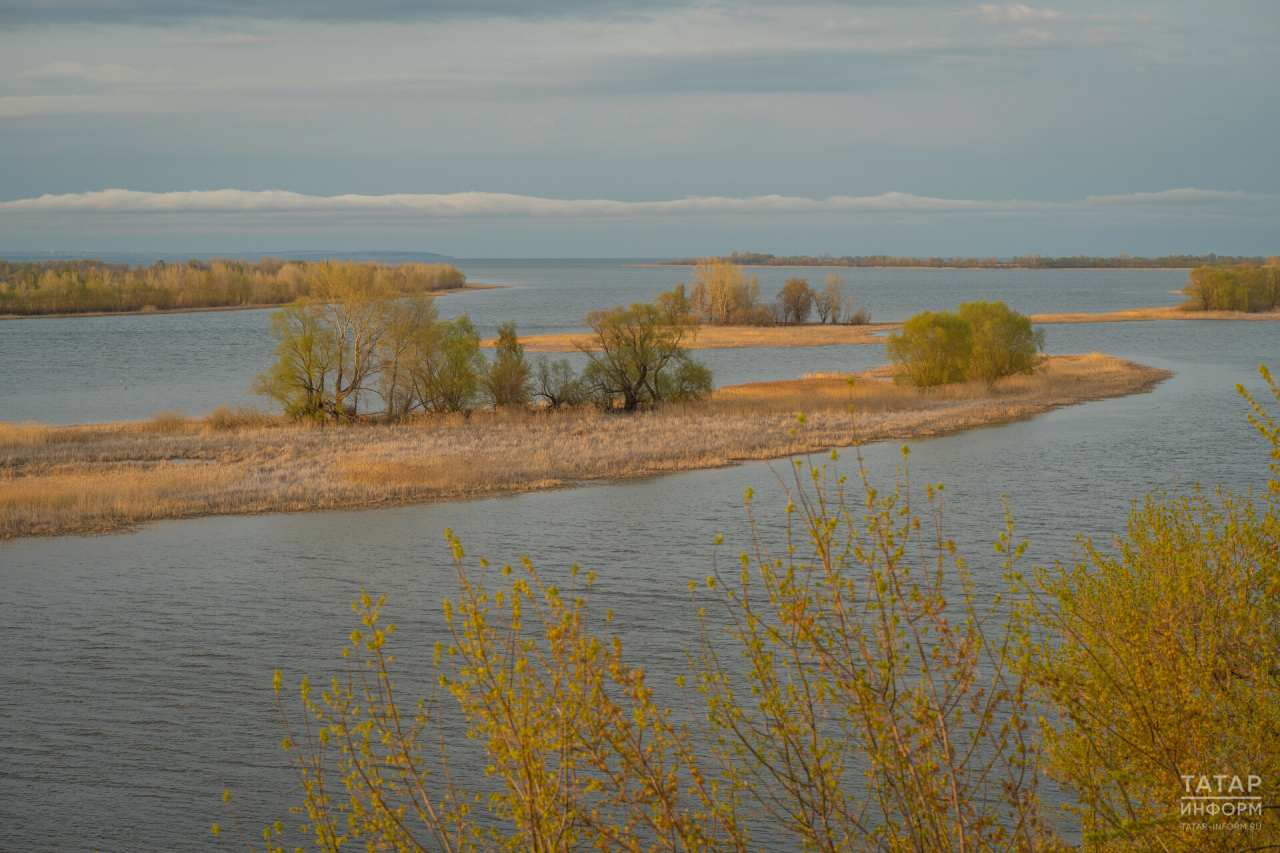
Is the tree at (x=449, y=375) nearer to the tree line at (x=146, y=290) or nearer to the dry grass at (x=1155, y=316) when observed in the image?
the tree line at (x=146, y=290)

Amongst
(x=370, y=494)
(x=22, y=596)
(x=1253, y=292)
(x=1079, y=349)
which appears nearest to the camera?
(x=22, y=596)

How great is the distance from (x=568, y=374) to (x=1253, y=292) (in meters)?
94.3

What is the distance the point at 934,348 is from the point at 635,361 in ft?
57.2

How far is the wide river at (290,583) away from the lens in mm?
11234

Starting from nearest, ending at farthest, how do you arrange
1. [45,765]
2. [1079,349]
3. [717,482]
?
[45,765] → [717,482] → [1079,349]

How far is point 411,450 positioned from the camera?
3522 cm

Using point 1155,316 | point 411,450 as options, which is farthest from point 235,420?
point 1155,316

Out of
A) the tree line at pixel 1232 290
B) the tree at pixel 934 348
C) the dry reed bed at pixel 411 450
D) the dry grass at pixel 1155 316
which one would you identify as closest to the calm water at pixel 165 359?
the tree at pixel 934 348

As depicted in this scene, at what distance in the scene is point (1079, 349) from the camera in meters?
74.1

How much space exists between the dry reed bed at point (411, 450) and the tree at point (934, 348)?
2188 millimetres

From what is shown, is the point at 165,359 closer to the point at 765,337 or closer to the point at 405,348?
the point at 405,348

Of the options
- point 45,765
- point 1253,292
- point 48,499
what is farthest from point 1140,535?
point 1253,292

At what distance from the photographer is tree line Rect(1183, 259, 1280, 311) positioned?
4146 inches

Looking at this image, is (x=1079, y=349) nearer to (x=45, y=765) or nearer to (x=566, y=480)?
(x=566, y=480)
